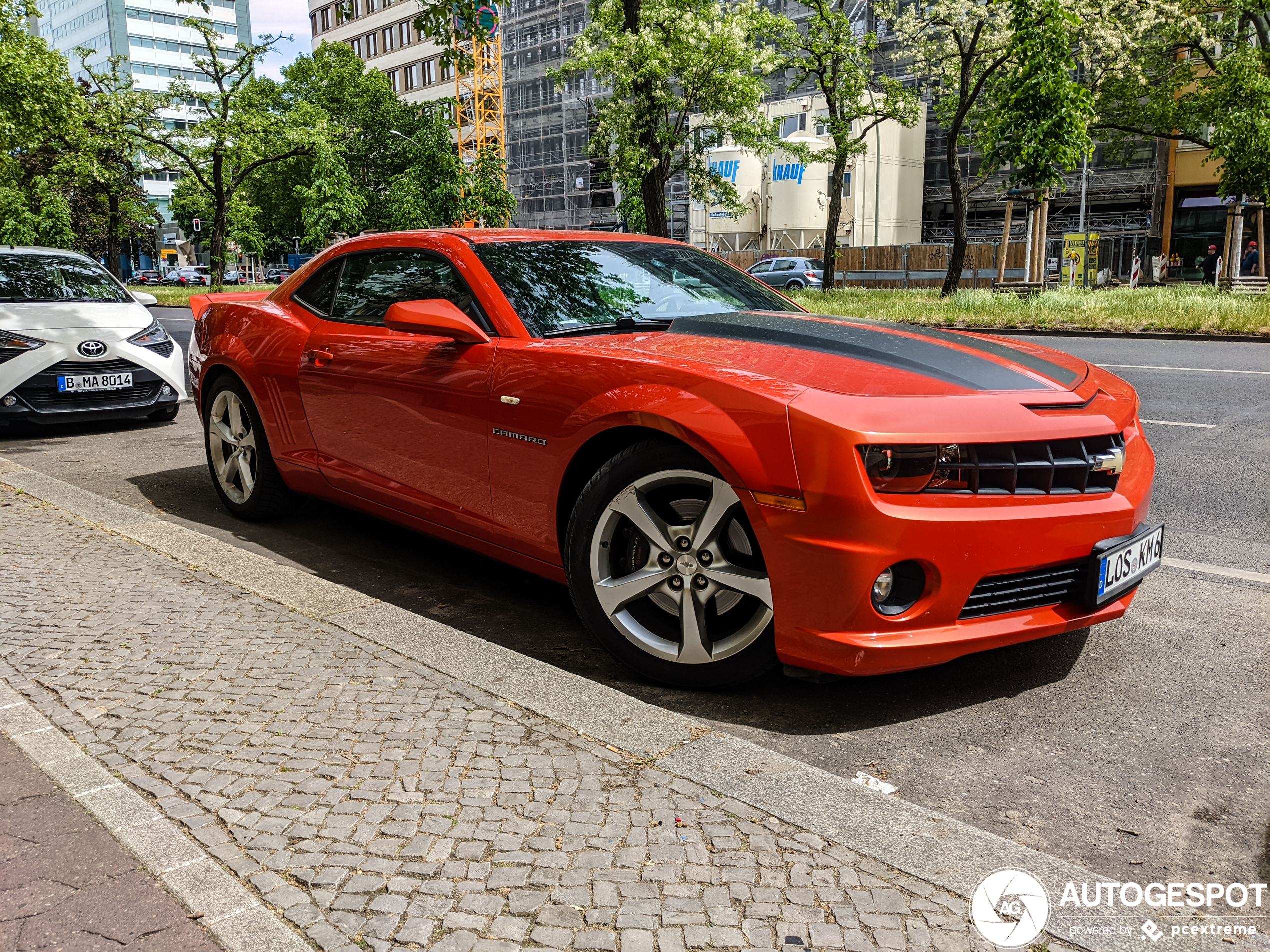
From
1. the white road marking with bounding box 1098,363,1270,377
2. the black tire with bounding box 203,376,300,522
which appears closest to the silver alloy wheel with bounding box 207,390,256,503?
the black tire with bounding box 203,376,300,522

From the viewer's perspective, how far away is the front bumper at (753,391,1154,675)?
284 centimetres

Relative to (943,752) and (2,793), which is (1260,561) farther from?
(2,793)

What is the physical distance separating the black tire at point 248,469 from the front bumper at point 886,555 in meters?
3.23

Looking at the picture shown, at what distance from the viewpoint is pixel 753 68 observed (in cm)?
2550

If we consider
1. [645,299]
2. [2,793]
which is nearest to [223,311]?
[645,299]

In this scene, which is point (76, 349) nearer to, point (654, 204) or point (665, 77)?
point (654, 204)

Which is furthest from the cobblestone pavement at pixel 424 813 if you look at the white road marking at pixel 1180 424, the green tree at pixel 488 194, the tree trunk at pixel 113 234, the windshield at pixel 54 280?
the tree trunk at pixel 113 234

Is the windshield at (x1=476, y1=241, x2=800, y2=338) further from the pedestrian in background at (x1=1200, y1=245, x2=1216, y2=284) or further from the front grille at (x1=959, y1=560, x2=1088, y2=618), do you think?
the pedestrian in background at (x1=1200, y1=245, x2=1216, y2=284)

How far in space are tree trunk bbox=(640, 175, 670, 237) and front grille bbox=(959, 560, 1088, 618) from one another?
53.4ft

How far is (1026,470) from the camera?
301 centimetres

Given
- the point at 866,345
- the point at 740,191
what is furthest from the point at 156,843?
the point at 740,191

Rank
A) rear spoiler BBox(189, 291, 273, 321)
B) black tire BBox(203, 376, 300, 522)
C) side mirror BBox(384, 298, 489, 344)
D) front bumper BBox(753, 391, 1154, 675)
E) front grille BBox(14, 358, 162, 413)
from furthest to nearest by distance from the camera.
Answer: front grille BBox(14, 358, 162, 413) → rear spoiler BBox(189, 291, 273, 321) → black tire BBox(203, 376, 300, 522) → side mirror BBox(384, 298, 489, 344) → front bumper BBox(753, 391, 1154, 675)

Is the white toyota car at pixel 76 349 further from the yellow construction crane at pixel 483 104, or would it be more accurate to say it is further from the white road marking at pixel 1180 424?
the yellow construction crane at pixel 483 104

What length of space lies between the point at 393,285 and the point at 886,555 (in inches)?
106
